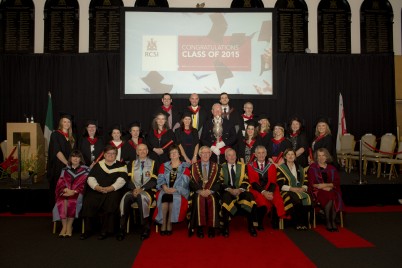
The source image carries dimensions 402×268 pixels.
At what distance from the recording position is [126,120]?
9.29 metres

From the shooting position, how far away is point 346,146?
900cm

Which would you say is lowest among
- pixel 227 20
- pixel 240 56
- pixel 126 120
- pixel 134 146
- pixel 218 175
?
pixel 218 175

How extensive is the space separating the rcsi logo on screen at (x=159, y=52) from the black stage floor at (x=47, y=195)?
3.49 m

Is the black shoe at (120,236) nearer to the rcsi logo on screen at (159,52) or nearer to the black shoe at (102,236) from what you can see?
the black shoe at (102,236)

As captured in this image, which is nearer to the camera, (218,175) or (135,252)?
(135,252)

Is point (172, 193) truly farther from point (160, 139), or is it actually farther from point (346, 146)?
point (346, 146)

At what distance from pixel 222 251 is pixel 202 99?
532 cm

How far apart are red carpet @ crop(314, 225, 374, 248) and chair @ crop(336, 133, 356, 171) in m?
4.12

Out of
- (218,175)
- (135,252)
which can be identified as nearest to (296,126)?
(218,175)

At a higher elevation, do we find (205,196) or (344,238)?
(205,196)

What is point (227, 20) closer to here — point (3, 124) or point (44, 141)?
point (44, 141)

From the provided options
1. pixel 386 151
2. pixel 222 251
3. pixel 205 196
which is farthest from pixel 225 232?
pixel 386 151

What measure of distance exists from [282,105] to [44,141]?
18.6 ft

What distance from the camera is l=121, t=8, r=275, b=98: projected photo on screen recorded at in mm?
8711
